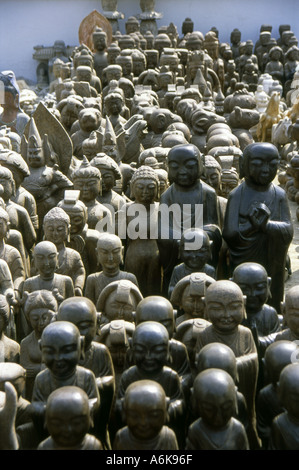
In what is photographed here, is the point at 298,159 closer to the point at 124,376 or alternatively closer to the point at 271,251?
the point at 271,251

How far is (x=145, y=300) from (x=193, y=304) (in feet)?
1.94

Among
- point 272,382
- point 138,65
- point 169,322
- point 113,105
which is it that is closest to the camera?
point 272,382

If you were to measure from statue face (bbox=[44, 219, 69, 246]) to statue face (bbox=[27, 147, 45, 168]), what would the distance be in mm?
1603

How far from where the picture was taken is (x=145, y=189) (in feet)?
18.7

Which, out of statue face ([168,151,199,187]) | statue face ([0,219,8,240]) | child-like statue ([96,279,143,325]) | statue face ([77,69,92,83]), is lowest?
statue face ([77,69,92,83])

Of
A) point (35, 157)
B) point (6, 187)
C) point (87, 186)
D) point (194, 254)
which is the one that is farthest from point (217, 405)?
point (35, 157)

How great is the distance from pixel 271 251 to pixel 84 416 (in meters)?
2.49

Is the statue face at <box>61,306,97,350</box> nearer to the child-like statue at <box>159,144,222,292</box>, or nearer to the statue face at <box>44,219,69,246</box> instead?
the statue face at <box>44,219,69,246</box>

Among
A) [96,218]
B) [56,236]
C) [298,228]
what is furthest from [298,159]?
[56,236]

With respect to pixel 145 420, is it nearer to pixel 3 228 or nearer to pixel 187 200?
pixel 3 228

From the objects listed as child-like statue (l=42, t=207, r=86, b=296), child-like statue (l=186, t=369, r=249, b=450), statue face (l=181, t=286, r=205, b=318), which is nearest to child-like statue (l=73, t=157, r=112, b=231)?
child-like statue (l=42, t=207, r=86, b=296)

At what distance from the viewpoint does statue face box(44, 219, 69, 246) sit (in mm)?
5332

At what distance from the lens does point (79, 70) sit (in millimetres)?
11906

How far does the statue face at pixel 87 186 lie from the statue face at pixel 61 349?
2679 millimetres
